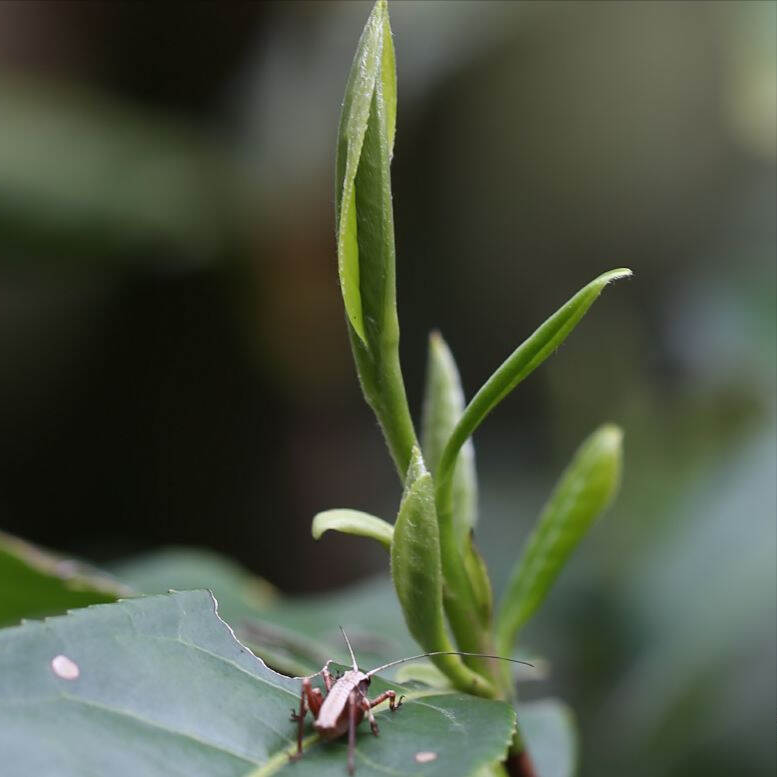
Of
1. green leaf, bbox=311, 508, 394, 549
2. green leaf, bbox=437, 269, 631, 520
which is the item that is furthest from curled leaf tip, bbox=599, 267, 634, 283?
green leaf, bbox=311, 508, 394, 549

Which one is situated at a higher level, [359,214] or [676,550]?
[359,214]

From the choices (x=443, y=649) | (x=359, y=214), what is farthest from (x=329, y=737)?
(x=359, y=214)

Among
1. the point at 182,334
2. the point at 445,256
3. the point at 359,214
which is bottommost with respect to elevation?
the point at 182,334

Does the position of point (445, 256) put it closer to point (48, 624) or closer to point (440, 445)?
point (440, 445)

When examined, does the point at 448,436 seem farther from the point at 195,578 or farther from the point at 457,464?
the point at 195,578

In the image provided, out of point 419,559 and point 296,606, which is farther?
point 296,606

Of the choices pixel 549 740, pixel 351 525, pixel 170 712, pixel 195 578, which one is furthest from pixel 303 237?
pixel 170 712

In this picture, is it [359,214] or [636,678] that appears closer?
[359,214]
